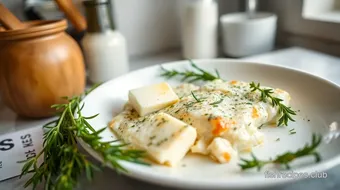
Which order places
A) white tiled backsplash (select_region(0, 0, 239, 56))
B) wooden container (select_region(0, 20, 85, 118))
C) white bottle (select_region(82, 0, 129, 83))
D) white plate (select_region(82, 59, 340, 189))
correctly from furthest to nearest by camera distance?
white tiled backsplash (select_region(0, 0, 239, 56))
white bottle (select_region(82, 0, 129, 83))
wooden container (select_region(0, 20, 85, 118))
white plate (select_region(82, 59, 340, 189))

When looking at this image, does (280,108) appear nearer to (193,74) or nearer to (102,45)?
(193,74)

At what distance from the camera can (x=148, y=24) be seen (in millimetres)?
1047

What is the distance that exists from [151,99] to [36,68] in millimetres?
242

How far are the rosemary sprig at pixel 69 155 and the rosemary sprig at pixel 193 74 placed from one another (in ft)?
0.81

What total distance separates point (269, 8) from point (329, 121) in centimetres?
74

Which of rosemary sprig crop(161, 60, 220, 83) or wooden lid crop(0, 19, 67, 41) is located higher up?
wooden lid crop(0, 19, 67, 41)

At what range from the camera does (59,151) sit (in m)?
0.41

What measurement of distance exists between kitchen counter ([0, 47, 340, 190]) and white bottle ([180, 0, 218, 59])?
0.10 m

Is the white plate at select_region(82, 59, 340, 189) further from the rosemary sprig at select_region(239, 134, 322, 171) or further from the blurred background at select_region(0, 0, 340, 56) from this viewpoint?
the blurred background at select_region(0, 0, 340, 56)

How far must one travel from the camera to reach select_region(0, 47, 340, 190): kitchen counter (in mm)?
407

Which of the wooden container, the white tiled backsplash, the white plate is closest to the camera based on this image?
the white plate

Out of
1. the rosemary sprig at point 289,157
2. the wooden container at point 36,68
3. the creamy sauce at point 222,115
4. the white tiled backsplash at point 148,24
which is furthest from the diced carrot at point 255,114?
the white tiled backsplash at point 148,24

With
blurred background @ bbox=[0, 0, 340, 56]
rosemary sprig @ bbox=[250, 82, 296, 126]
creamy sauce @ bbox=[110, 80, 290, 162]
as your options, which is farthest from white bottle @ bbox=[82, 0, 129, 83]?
rosemary sprig @ bbox=[250, 82, 296, 126]

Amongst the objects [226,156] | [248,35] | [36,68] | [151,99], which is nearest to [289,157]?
[226,156]
